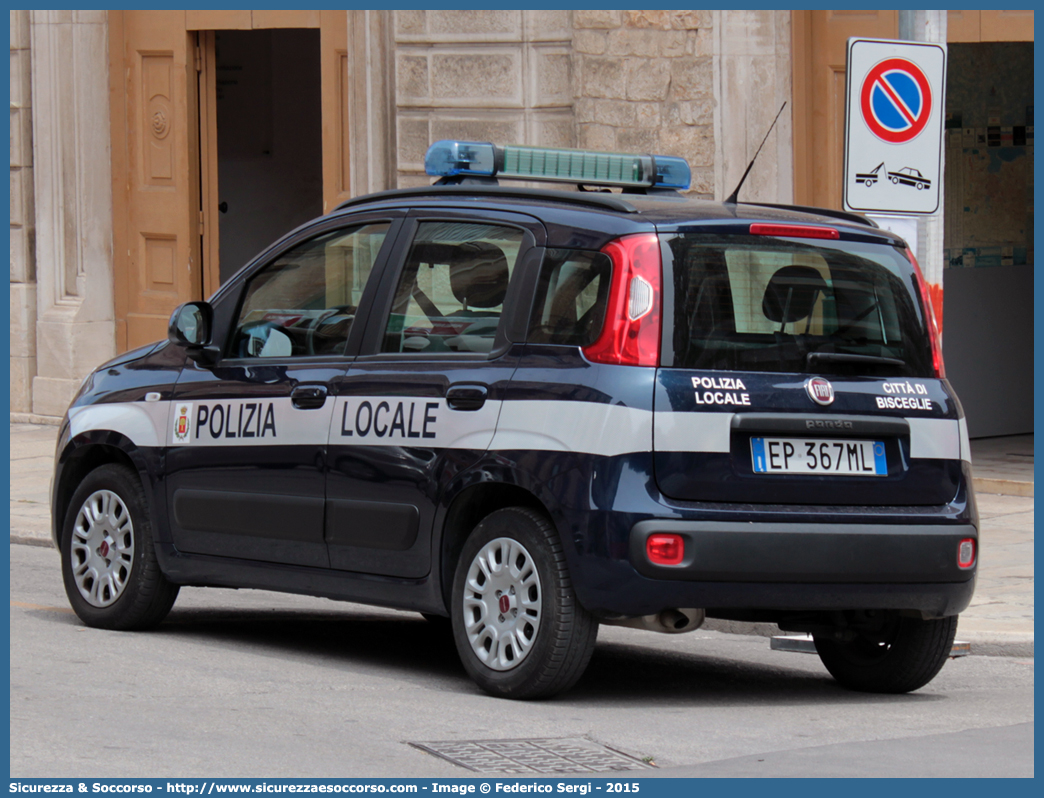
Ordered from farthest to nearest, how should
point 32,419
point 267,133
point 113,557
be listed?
point 267,133 < point 32,419 < point 113,557

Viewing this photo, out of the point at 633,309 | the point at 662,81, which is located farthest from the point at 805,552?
the point at 662,81

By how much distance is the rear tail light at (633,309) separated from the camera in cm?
623

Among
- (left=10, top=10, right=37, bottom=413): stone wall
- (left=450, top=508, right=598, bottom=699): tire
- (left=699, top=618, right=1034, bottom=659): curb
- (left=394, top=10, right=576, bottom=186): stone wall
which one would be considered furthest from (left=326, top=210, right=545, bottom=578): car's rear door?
(left=10, top=10, right=37, bottom=413): stone wall

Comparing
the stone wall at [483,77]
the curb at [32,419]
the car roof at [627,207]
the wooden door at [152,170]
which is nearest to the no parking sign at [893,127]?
the car roof at [627,207]

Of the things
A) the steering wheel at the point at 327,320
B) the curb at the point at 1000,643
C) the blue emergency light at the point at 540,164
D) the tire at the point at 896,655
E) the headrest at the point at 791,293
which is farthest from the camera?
the curb at the point at 1000,643

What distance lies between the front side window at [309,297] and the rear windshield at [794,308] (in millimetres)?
1433

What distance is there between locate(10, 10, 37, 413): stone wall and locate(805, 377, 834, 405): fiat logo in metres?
12.3

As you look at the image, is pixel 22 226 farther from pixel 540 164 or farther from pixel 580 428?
pixel 580 428

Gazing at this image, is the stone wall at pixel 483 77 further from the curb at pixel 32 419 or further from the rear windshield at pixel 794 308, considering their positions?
the rear windshield at pixel 794 308

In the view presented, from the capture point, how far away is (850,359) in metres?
6.54

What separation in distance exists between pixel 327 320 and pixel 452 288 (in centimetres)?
68

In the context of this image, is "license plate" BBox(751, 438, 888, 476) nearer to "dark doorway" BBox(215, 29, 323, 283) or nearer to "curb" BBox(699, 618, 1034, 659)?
"curb" BBox(699, 618, 1034, 659)

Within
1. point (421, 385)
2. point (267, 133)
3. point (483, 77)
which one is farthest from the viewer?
point (267, 133)

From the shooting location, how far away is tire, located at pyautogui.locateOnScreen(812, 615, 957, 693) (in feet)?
22.8
